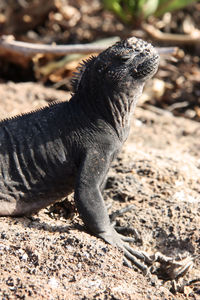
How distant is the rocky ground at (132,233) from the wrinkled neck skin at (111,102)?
0.91 meters

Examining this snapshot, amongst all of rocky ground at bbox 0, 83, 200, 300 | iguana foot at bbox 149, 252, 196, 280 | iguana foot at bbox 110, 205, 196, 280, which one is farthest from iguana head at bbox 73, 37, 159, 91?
iguana foot at bbox 149, 252, 196, 280

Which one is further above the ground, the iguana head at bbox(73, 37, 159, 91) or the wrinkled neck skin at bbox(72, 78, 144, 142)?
the iguana head at bbox(73, 37, 159, 91)

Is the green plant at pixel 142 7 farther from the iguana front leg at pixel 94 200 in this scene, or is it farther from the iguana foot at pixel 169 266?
the iguana foot at pixel 169 266

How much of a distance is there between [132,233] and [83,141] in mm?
1082

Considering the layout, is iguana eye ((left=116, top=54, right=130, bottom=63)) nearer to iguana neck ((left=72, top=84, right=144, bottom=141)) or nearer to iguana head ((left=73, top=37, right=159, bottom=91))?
iguana head ((left=73, top=37, right=159, bottom=91))

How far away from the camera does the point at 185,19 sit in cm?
1024

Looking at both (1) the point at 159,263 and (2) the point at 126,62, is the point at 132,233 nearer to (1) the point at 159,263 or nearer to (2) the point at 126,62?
(1) the point at 159,263

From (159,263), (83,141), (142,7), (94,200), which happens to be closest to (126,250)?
(159,263)

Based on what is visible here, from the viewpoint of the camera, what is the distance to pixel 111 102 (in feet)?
13.5

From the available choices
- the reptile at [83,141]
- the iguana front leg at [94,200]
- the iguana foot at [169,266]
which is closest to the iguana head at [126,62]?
the reptile at [83,141]

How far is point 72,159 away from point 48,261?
1032 millimetres

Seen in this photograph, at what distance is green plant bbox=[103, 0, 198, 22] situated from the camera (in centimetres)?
853

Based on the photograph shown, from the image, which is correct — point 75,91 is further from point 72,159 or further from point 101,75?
point 72,159

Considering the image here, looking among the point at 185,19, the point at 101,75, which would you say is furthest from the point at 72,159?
the point at 185,19
